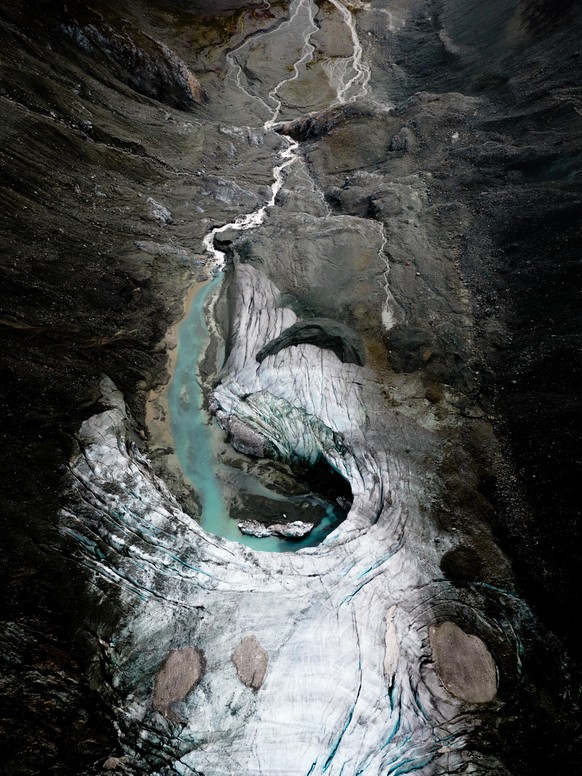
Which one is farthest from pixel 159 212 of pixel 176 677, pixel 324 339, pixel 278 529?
pixel 176 677

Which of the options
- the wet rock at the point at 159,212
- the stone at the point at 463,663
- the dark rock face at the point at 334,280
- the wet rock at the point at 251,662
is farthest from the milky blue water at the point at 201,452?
the wet rock at the point at 159,212

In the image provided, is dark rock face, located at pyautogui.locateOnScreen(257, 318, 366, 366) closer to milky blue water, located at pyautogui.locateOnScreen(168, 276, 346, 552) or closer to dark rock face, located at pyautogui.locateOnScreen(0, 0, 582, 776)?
dark rock face, located at pyautogui.locateOnScreen(0, 0, 582, 776)

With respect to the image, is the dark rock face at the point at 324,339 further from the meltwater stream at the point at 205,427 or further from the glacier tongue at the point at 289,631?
the glacier tongue at the point at 289,631

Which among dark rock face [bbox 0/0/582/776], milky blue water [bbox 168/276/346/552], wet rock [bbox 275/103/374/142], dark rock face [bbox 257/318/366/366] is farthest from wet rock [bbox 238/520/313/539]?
wet rock [bbox 275/103/374/142]

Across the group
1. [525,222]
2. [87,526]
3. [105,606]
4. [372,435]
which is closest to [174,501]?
[87,526]

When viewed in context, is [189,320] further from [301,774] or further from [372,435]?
[301,774]
